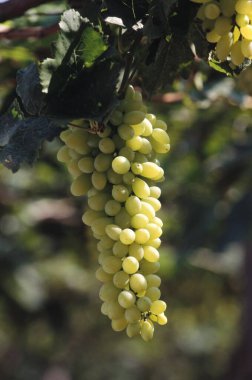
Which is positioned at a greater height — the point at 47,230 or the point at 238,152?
the point at 238,152

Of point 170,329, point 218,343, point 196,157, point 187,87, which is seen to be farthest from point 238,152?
point 218,343

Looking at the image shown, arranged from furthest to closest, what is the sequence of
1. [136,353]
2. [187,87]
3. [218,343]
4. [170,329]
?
[136,353] → [218,343] → [170,329] → [187,87]

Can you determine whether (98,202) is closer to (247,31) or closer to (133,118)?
(133,118)

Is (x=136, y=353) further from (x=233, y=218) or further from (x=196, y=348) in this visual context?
(x=233, y=218)

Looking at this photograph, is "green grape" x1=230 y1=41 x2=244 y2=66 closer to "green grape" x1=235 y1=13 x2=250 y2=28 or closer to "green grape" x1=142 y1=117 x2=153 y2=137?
"green grape" x1=235 y1=13 x2=250 y2=28

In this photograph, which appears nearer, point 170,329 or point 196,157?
point 196,157

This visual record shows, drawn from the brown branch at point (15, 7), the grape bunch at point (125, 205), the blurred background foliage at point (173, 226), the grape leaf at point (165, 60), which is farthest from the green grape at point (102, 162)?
the blurred background foliage at point (173, 226)

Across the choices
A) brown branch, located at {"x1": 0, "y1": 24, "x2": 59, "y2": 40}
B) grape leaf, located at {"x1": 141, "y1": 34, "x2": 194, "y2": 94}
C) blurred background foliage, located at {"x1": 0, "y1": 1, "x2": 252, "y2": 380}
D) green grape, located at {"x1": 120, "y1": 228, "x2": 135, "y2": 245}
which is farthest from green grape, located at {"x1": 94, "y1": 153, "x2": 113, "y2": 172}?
blurred background foliage, located at {"x1": 0, "y1": 1, "x2": 252, "y2": 380}
